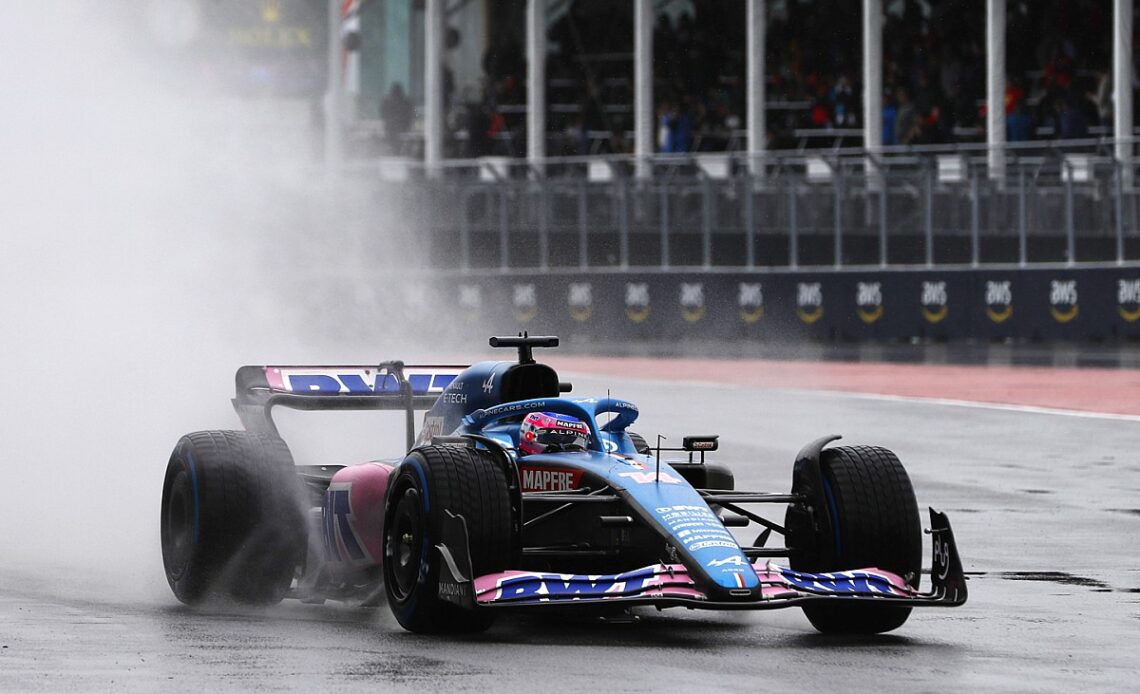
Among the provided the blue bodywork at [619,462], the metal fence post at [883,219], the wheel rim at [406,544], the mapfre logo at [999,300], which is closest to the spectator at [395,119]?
the metal fence post at [883,219]

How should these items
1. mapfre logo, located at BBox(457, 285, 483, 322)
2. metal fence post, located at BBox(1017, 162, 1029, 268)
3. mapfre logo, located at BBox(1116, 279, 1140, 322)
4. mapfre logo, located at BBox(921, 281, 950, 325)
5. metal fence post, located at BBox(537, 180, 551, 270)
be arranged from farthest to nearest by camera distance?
mapfre logo, located at BBox(457, 285, 483, 322), metal fence post, located at BBox(537, 180, 551, 270), mapfre logo, located at BBox(921, 281, 950, 325), metal fence post, located at BBox(1017, 162, 1029, 268), mapfre logo, located at BBox(1116, 279, 1140, 322)

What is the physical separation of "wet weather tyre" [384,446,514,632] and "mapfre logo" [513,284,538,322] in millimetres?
22767

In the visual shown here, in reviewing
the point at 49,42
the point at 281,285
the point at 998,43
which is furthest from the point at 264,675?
the point at 998,43

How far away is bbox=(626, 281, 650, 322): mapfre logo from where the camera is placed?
30.8 meters

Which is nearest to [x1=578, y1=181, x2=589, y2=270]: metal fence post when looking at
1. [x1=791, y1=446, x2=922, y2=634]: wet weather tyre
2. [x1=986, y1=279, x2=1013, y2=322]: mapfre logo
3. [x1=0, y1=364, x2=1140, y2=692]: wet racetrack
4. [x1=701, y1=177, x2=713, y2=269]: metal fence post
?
[x1=701, y1=177, x2=713, y2=269]: metal fence post

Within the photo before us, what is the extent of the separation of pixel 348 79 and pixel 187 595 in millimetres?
39401

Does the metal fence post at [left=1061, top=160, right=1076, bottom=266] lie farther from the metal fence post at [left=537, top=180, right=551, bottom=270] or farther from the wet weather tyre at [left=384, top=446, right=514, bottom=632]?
the wet weather tyre at [left=384, top=446, right=514, bottom=632]

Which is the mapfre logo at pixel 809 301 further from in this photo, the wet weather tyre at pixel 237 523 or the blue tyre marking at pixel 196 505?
the blue tyre marking at pixel 196 505

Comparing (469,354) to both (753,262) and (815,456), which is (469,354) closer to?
(753,262)

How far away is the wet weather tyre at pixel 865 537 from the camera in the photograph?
8.36 m

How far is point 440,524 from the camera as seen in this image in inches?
313

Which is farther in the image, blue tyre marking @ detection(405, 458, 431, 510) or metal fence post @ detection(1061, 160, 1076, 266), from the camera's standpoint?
metal fence post @ detection(1061, 160, 1076, 266)

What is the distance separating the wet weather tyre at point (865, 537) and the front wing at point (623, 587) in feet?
0.90

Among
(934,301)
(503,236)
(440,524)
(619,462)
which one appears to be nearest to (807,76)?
(503,236)
